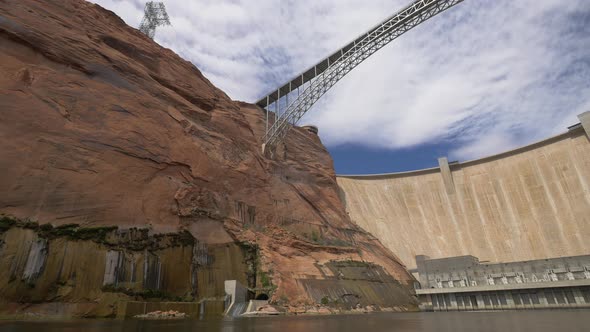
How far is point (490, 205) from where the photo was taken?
163ft

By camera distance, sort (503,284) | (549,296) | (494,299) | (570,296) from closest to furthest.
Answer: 1. (570,296)
2. (549,296)
3. (503,284)
4. (494,299)

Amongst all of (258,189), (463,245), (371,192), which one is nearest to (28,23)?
(258,189)

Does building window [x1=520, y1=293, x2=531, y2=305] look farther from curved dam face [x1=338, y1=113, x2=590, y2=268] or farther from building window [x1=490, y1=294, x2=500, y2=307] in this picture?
curved dam face [x1=338, y1=113, x2=590, y2=268]

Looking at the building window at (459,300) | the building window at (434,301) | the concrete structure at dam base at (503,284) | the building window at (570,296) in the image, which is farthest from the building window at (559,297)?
the building window at (434,301)

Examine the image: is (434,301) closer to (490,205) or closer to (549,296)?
(549,296)

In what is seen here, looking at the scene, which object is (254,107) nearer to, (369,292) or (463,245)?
(369,292)

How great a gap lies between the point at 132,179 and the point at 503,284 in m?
36.2

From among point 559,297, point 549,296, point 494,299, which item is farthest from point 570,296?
point 494,299

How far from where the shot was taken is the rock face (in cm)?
1658

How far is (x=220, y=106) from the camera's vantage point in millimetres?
33531

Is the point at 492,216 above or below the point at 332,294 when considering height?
above

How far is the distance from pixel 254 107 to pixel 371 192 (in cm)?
2582

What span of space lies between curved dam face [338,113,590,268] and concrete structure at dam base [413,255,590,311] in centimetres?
755

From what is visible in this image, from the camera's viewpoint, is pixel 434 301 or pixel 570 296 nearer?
pixel 570 296
